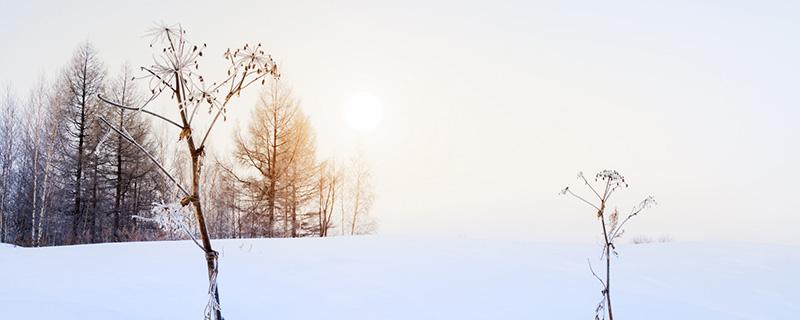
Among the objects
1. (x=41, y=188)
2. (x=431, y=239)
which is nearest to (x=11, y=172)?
(x=41, y=188)

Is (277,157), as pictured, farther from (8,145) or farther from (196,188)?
(196,188)

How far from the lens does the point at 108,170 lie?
816 inches

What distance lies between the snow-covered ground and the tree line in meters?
12.4

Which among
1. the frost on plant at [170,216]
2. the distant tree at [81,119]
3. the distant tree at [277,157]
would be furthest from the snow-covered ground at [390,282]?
the distant tree at [81,119]

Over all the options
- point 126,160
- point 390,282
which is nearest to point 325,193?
point 126,160

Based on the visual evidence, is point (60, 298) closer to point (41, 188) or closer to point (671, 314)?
point (671, 314)

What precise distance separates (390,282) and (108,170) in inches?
764

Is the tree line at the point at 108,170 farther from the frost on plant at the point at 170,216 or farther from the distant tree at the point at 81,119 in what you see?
the frost on plant at the point at 170,216

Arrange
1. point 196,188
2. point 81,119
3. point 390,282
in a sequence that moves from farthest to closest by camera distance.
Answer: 1. point 81,119
2. point 390,282
3. point 196,188

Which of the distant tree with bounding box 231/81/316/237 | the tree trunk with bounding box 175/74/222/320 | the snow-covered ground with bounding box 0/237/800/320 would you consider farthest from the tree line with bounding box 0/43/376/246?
the tree trunk with bounding box 175/74/222/320

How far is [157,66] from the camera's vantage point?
75.6 inches

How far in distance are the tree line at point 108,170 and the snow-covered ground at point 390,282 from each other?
40.6 feet

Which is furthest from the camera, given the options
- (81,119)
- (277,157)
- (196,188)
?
(81,119)

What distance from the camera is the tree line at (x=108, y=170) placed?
18969 millimetres
